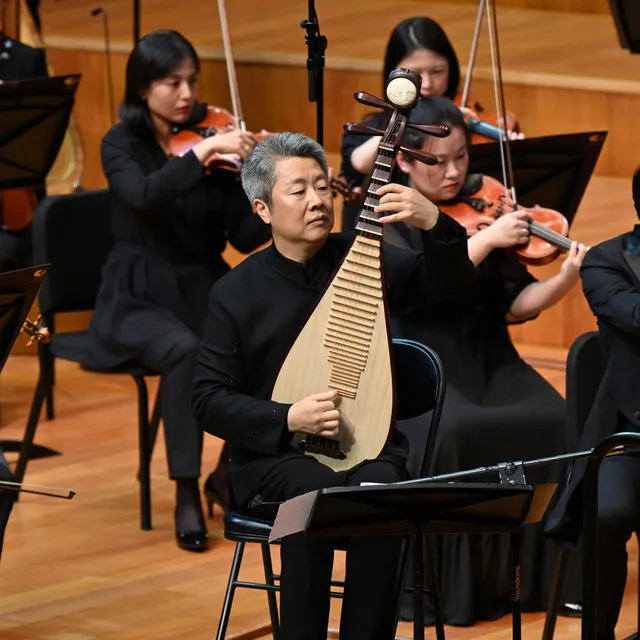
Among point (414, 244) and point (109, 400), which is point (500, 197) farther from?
point (109, 400)

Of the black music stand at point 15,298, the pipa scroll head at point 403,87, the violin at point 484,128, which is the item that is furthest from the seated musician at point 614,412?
the black music stand at point 15,298

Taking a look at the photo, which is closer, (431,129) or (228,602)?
(431,129)

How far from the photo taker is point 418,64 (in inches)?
148

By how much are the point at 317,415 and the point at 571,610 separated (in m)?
0.97

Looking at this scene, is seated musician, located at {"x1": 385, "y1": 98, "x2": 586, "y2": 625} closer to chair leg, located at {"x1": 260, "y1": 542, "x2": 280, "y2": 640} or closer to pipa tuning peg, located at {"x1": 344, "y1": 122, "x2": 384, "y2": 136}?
chair leg, located at {"x1": 260, "y1": 542, "x2": 280, "y2": 640}

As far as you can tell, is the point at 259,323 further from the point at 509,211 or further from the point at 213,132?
the point at 213,132

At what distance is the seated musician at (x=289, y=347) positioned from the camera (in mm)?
2518

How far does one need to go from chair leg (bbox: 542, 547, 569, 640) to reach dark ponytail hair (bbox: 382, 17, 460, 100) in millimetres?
1399

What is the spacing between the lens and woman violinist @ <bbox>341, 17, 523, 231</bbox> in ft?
12.4

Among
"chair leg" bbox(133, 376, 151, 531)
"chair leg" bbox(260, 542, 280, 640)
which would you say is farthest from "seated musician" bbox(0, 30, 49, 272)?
"chair leg" bbox(260, 542, 280, 640)

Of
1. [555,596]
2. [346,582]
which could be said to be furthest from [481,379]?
[346,582]

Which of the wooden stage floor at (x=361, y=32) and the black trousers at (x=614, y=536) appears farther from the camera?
the wooden stage floor at (x=361, y=32)

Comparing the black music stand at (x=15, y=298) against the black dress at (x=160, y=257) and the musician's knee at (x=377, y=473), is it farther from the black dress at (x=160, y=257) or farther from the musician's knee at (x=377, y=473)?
the black dress at (x=160, y=257)

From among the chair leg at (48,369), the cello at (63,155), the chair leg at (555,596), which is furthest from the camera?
the cello at (63,155)
